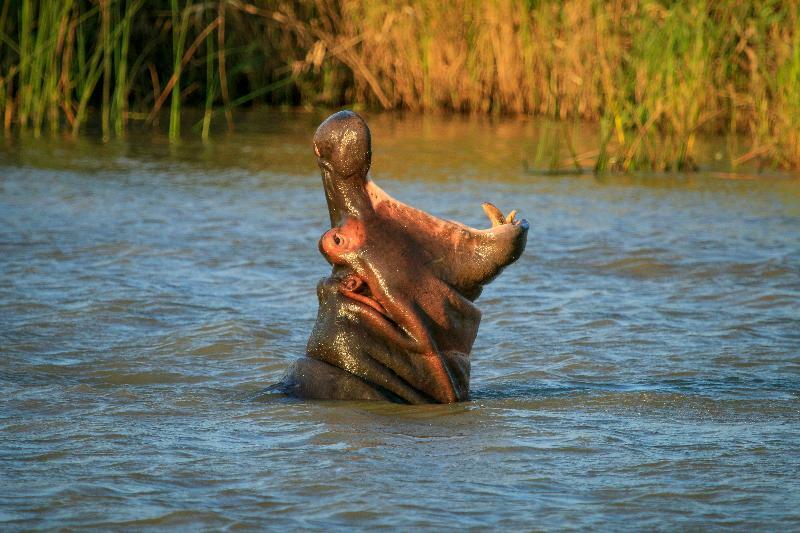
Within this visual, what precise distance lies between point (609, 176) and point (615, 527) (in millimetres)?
6669

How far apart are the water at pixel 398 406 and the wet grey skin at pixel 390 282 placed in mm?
93

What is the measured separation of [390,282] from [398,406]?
0.35 m

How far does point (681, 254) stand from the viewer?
6531 mm

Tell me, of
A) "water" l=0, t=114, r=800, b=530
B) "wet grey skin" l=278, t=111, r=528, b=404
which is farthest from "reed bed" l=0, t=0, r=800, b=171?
"wet grey skin" l=278, t=111, r=528, b=404

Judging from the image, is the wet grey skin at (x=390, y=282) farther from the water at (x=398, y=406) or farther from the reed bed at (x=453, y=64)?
the reed bed at (x=453, y=64)

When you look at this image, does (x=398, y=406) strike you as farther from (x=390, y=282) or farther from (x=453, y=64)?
(x=453, y=64)

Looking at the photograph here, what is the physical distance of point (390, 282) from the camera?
3.29m

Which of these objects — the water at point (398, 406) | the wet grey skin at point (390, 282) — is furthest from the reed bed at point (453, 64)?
the wet grey skin at point (390, 282)

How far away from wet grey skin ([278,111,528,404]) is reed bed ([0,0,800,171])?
5.88 meters

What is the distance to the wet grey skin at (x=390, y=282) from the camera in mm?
3301

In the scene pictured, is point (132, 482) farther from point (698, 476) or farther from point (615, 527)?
point (698, 476)

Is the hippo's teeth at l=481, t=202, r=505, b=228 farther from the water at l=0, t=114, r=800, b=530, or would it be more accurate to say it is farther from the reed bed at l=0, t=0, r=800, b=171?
the reed bed at l=0, t=0, r=800, b=171

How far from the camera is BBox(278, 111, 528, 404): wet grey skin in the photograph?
3301 millimetres

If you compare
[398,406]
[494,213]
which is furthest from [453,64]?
[398,406]
